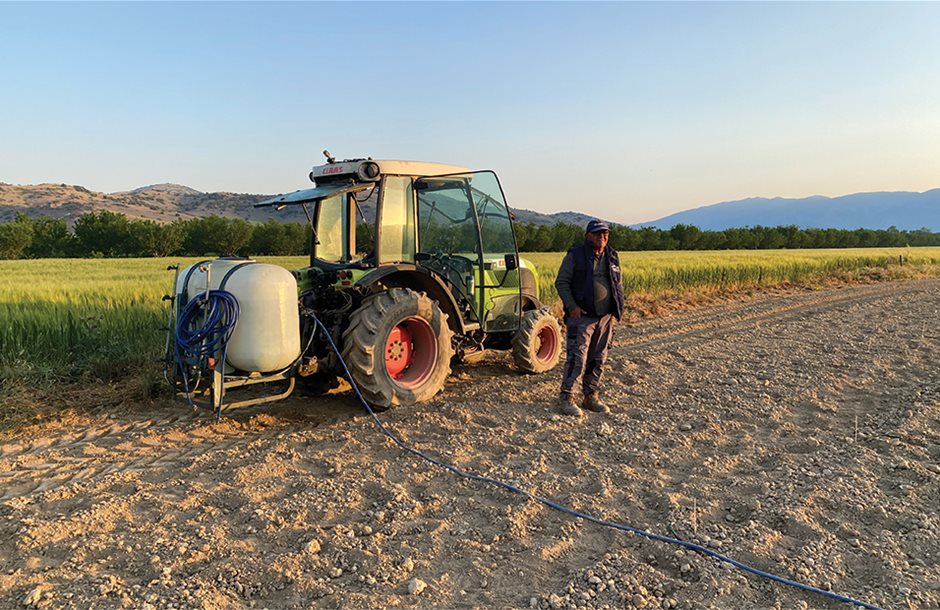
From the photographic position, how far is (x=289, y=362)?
193 inches

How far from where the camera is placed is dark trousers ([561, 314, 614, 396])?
→ 568cm

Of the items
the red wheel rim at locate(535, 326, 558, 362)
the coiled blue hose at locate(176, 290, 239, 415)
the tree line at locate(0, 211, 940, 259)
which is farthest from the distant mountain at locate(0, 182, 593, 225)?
the coiled blue hose at locate(176, 290, 239, 415)

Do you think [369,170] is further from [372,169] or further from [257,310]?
[257,310]

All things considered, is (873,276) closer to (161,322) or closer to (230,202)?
(161,322)

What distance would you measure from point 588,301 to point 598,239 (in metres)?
0.60

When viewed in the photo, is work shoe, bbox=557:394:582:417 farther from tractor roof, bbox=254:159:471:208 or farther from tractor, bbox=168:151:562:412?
tractor roof, bbox=254:159:471:208

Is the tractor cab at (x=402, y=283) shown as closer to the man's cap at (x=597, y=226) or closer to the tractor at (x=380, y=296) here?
the tractor at (x=380, y=296)

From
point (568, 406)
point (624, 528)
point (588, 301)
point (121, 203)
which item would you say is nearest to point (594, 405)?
point (568, 406)

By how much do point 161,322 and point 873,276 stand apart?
25.3m

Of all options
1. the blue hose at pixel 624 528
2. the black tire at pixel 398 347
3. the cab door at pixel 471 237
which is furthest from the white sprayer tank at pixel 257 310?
the cab door at pixel 471 237

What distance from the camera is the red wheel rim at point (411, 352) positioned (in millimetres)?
5758

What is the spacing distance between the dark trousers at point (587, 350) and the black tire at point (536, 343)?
114 cm

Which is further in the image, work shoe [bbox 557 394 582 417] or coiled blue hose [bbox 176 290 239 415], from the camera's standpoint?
work shoe [bbox 557 394 582 417]

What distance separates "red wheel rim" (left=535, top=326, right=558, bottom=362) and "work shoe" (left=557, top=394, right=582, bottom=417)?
5.44ft
